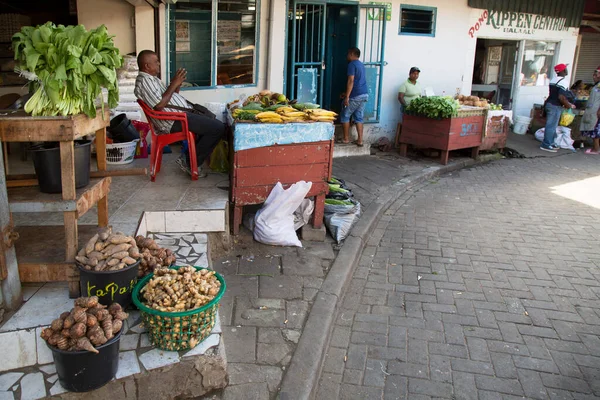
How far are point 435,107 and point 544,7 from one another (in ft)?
21.1

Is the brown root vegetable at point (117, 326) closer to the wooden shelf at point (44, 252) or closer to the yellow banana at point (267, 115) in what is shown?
the wooden shelf at point (44, 252)

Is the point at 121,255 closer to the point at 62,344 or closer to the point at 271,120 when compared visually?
the point at 62,344

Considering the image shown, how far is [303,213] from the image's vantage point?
17.9 ft

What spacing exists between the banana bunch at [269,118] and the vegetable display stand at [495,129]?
22.2ft

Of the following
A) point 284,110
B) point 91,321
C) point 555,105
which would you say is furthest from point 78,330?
point 555,105

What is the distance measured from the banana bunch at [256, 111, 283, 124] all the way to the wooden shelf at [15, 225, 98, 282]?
2.01 meters

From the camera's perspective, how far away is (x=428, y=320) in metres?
4.14

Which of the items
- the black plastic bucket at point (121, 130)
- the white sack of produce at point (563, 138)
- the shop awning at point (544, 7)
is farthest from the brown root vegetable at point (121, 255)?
the white sack of produce at point (563, 138)

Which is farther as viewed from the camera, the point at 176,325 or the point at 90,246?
the point at 90,246

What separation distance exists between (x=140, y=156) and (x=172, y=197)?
208cm

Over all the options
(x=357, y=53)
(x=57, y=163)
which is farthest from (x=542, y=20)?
(x=57, y=163)

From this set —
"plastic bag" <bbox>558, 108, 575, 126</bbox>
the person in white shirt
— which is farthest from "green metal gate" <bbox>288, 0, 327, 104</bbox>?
"plastic bag" <bbox>558, 108, 575, 126</bbox>

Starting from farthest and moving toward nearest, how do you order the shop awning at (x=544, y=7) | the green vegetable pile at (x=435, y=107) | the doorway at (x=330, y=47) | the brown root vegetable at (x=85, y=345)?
the shop awning at (x=544, y=7)
the doorway at (x=330, y=47)
the green vegetable pile at (x=435, y=107)
the brown root vegetable at (x=85, y=345)

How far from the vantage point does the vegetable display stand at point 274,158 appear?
16.1 ft
